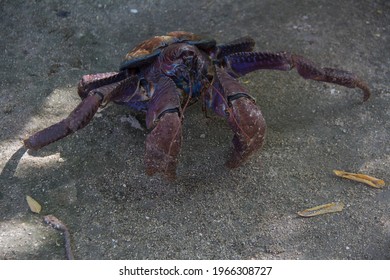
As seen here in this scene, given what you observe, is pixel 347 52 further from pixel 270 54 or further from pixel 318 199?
pixel 318 199

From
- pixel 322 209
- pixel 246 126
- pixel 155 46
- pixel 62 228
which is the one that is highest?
pixel 155 46

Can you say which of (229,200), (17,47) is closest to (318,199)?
(229,200)

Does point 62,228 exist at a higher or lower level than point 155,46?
lower

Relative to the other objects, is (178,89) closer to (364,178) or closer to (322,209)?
(322,209)

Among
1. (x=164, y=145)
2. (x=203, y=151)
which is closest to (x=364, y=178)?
(x=203, y=151)

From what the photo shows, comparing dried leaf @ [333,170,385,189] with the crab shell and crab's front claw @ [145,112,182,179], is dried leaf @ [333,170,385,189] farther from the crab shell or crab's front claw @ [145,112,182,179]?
the crab shell

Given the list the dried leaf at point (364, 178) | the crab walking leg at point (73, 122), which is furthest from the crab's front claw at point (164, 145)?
the dried leaf at point (364, 178)

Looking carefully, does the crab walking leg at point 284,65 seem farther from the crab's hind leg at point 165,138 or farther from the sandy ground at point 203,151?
the crab's hind leg at point 165,138
